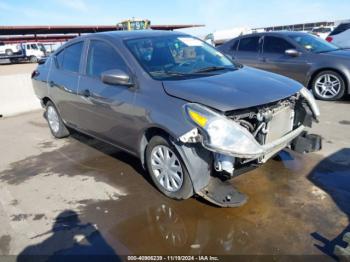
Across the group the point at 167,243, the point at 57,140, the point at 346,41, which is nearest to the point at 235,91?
the point at 167,243

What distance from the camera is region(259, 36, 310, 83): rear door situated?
7.72m

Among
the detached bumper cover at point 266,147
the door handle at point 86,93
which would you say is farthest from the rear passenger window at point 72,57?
the detached bumper cover at point 266,147

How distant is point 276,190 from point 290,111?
2.88 ft

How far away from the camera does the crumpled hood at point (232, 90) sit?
3059 mm

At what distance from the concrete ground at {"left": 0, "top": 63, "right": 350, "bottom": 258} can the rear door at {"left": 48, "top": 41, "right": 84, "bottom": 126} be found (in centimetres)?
77

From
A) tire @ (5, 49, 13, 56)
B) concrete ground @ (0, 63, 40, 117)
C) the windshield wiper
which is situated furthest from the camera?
tire @ (5, 49, 13, 56)

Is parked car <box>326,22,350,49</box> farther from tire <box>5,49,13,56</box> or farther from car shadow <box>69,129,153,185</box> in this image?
tire <box>5,49,13,56</box>

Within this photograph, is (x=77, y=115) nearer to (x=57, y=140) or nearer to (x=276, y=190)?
(x=57, y=140)

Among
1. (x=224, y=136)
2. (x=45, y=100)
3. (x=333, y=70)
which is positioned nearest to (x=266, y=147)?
(x=224, y=136)

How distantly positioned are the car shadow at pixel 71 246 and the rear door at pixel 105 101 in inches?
45.4

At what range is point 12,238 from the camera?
3.12 metres

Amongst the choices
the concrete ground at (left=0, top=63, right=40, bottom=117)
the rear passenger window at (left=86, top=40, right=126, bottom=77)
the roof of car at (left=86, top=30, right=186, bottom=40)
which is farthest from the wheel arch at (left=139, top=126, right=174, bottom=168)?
the concrete ground at (left=0, top=63, right=40, bottom=117)

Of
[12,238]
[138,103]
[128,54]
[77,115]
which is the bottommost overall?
[12,238]

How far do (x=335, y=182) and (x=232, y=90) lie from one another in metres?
1.64
